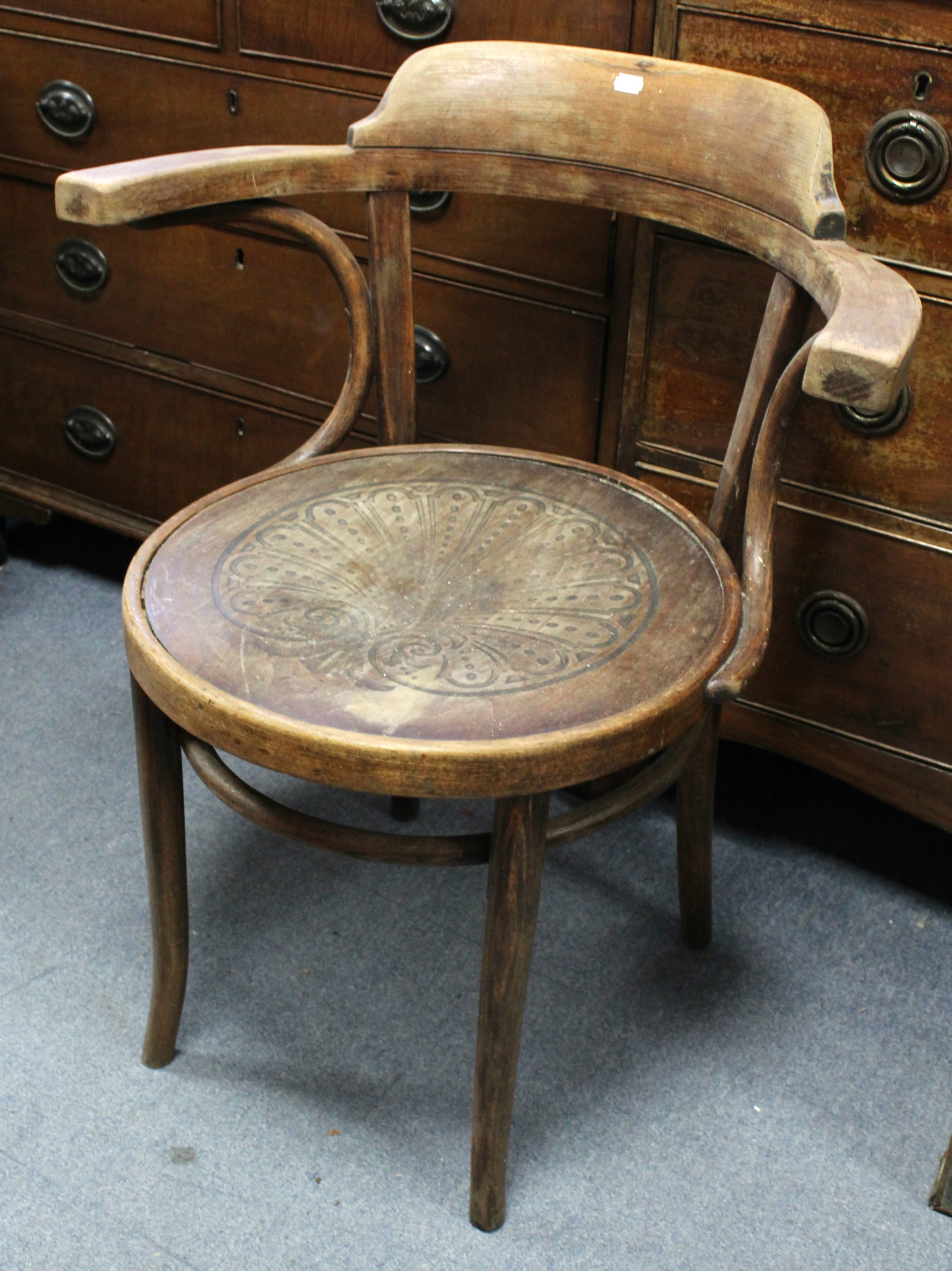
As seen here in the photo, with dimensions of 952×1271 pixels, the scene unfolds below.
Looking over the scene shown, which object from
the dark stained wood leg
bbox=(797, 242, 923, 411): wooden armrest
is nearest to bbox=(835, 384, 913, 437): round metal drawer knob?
bbox=(797, 242, 923, 411): wooden armrest

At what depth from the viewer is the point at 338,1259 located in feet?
3.97

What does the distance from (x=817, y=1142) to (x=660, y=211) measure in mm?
914

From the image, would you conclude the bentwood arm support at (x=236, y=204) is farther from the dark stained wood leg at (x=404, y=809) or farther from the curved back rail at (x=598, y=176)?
the dark stained wood leg at (x=404, y=809)

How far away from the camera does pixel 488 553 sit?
1222 millimetres

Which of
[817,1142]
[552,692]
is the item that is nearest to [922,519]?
→ [552,692]

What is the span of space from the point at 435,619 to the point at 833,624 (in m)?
0.52

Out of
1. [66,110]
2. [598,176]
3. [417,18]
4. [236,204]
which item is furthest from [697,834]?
[66,110]

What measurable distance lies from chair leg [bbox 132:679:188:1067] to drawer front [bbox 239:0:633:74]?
756mm

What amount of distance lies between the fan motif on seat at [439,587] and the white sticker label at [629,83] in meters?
0.38

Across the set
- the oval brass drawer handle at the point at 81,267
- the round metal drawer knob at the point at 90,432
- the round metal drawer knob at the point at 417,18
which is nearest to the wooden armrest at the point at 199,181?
the round metal drawer knob at the point at 417,18

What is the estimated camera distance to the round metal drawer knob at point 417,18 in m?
1.40

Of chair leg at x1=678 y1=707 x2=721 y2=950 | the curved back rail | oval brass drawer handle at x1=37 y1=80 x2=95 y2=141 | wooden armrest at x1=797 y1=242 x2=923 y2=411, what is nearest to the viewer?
wooden armrest at x1=797 y1=242 x2=923 y2=411

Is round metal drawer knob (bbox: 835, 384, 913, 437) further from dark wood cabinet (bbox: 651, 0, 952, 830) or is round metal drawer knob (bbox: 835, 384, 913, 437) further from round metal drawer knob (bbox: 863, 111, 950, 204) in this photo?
round metal drawer knob (bbox: 863, 111, 950, 204)

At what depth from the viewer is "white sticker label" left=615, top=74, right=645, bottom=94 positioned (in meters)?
1.25
